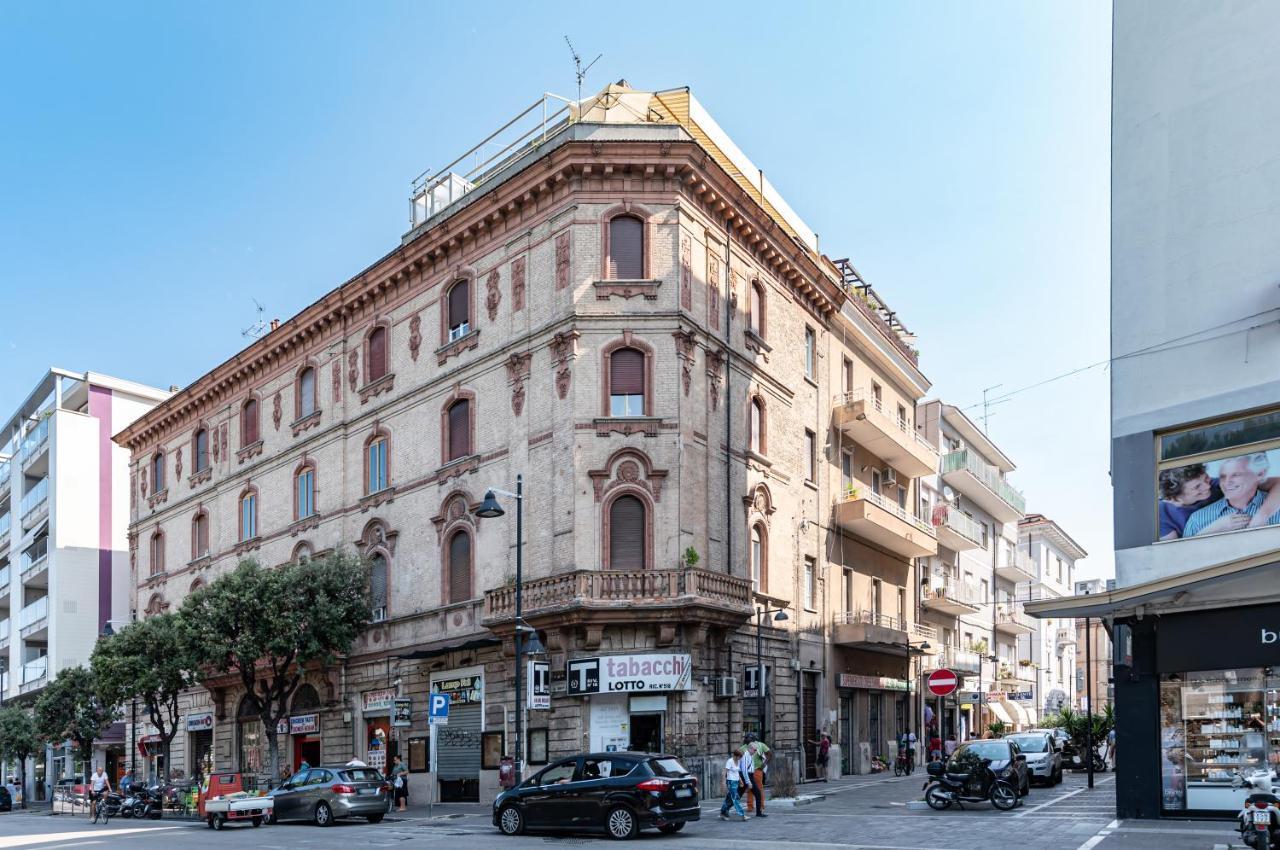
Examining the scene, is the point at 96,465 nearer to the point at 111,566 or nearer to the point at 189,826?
the point at 111,566

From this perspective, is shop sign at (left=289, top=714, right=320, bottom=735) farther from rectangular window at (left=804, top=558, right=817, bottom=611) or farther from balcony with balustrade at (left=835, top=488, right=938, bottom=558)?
balcony with balustrade at (left=835, top=488, right=938, bottom=558)

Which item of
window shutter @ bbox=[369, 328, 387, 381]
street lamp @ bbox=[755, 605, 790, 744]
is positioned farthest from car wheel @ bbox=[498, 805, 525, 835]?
window shutter @ bbox=[369, 328, 387, 381]

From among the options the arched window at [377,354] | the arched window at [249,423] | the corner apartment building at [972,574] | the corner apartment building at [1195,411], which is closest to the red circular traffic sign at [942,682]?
the corner apartment building at [1195,411]

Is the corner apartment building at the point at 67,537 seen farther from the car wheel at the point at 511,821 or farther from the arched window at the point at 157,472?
the car wheel at the point at 511,821

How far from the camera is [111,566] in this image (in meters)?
63.3

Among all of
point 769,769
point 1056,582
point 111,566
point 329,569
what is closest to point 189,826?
point 329,569

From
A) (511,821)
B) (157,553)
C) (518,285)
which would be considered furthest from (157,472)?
(511,821)

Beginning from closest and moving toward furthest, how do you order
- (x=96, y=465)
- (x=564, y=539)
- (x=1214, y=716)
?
(x=1214, y=716) < (x=564, y=539) < (x=96, y=465)

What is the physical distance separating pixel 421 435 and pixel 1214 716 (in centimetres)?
2263

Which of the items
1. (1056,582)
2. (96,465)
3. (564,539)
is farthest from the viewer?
(1056,582)

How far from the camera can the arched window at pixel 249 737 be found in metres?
41.3

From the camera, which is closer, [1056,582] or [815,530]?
[815,530]

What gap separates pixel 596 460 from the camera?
29641mm

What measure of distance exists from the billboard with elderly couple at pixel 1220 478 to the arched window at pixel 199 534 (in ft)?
121
